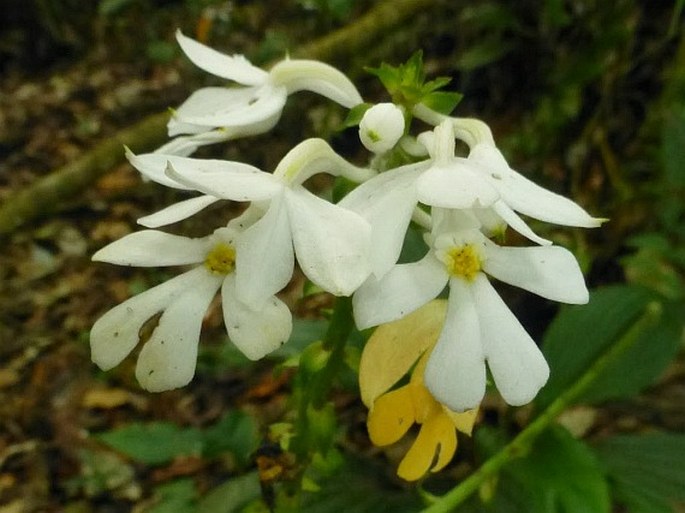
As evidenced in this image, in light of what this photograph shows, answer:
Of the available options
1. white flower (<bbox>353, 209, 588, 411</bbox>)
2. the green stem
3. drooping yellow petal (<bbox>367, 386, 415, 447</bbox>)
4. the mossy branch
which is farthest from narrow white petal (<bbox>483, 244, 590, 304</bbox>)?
the mossy branch

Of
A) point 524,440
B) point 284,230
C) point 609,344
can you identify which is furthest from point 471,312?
point 609,344

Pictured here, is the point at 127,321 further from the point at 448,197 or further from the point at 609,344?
the point at 609,344

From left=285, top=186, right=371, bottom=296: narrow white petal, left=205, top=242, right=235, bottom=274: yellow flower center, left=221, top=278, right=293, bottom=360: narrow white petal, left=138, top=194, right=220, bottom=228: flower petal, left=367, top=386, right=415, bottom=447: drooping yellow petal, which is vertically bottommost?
left=367, top=386, right=415, bottom=447: drooping yellow petal

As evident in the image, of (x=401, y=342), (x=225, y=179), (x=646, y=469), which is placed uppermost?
(x=225, y=179)

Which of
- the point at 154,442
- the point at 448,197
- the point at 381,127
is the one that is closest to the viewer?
the point at 448,197

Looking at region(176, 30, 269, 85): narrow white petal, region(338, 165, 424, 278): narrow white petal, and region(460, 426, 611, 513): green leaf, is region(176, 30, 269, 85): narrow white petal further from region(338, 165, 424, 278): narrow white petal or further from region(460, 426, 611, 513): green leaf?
region(460, 426, 611, 513): green leaf
